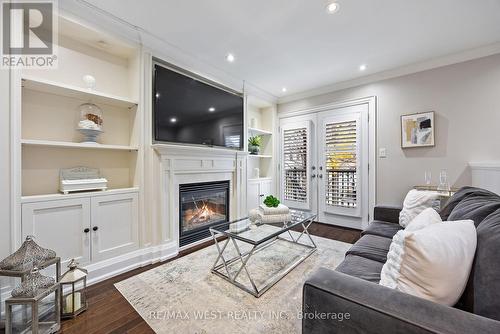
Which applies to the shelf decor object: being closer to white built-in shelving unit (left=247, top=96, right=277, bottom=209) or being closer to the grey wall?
white built-in shelving unit (left=247, top=96, right=277, bottom=209)

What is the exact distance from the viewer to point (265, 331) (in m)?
1.37

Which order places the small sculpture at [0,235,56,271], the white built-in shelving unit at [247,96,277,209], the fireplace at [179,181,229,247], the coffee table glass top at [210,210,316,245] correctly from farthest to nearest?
the white built-in shelving unit at [247,96,277,209], the fireplace at [179,181,229,247], the coffee table glass top at [210,210,316,245], the small sculpture at [0,235,56,271]

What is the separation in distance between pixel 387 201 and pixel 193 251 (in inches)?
115

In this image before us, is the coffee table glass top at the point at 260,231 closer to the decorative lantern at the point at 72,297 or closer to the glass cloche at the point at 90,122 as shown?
the decorative lantern at the point at 72,297

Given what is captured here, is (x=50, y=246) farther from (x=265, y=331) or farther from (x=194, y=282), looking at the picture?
(x=265, y=331)

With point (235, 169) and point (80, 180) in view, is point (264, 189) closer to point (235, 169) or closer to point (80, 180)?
point (235, 169)

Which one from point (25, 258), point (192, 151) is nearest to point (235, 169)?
point (192, 151)

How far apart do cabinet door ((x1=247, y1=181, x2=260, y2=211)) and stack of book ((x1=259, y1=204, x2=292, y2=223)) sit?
149 centimetres

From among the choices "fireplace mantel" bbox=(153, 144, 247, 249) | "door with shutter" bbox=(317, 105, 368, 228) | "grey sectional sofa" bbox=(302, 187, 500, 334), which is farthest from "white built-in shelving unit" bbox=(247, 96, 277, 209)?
"grey sectional sofa" bbox=(302, 187, 500, 334)

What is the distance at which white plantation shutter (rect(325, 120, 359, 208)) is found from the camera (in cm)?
350

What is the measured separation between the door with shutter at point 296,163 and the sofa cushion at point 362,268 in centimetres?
250

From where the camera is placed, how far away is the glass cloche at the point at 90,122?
2018 millimetres

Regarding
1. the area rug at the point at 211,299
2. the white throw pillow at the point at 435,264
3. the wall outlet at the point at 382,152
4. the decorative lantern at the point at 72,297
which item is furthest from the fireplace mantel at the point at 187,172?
the white throw pillow at the point at 435,264

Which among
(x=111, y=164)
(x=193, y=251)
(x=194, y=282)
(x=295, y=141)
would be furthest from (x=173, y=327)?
(x=295, y=141)
